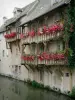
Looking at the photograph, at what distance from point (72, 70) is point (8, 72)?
70.4 feet

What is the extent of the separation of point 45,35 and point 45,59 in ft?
8.90

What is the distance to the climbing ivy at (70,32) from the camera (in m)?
21.9

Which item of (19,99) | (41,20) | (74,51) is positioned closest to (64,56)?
(74,51)

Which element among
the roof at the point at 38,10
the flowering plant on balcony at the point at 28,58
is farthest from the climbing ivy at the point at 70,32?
the flowering plant on balcony at the point at 28,58

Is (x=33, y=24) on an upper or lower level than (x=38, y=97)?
upper

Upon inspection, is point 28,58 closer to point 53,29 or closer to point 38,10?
point 38,10

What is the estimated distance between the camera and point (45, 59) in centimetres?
2580

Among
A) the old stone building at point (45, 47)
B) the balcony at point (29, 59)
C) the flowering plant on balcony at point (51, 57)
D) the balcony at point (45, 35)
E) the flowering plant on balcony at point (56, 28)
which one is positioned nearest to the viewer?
the flowering plant on balcony at point (51, 57)

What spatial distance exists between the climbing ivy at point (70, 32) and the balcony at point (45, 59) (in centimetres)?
87

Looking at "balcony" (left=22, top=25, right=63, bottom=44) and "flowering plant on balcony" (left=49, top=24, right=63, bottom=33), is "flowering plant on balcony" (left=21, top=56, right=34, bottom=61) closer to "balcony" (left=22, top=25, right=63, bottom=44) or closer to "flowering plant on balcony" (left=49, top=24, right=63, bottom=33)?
"balcony" (left=22, top=25, right=63, bottom=44)

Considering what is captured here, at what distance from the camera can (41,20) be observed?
95.0 ft

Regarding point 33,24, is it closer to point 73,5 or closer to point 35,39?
point 35,39

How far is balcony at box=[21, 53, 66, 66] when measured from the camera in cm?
2288

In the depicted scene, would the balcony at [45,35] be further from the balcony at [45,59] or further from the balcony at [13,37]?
the balcony at [13,37]
